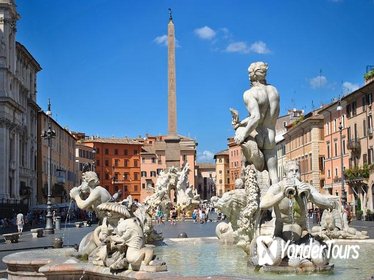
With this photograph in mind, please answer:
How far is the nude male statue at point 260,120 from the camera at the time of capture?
9.51 meters

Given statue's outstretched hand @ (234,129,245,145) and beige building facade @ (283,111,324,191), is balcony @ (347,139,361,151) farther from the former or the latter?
statue's outstretched hand @ (234,129,245,145)

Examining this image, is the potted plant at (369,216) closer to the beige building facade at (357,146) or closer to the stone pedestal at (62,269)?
the beige building facade at (357,146)

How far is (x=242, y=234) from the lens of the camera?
399 inches

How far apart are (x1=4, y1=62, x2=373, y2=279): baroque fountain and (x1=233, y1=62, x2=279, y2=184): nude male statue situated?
2 centimetres

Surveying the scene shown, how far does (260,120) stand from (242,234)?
1.95 meters

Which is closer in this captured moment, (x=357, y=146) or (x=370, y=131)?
(x=370, y=131)

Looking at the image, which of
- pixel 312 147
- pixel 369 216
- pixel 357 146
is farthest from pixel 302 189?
pixel 312 147

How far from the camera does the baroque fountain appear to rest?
6.86m

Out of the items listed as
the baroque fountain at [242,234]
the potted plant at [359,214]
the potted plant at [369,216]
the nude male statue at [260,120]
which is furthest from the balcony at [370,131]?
the nude male statue at [260,120]

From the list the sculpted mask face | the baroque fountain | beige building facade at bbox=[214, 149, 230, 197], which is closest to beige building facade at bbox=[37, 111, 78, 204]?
beige building facade at bbox=[214, 149, 230, 197]

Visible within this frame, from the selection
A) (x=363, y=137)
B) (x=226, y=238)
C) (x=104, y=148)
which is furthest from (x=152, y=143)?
(x=226, y=238)

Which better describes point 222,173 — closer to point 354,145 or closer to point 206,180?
point 206,180

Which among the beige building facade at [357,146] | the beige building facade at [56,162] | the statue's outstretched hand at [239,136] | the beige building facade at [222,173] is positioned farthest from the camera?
the beige building facade at [222,173]

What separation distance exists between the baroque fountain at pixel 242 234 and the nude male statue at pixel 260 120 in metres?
0.02
